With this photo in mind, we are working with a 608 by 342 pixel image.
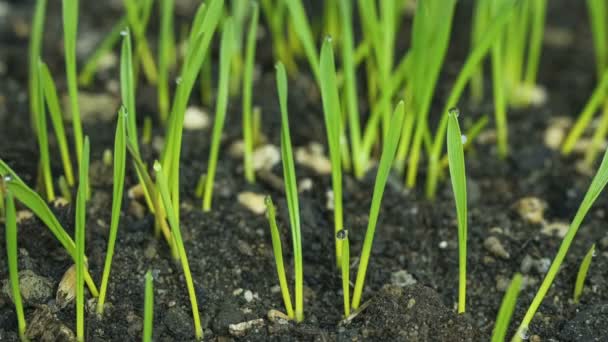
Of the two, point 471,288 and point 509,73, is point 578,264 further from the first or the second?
point 509,73

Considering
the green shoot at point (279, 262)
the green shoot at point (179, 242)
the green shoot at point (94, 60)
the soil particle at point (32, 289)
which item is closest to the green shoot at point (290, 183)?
the green shoot at point (279, 262)

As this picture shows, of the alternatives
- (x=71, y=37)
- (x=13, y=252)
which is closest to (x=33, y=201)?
(x=13, y=252)

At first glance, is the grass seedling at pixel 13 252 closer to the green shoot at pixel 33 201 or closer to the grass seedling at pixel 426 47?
the green shoot at pixel 33 201

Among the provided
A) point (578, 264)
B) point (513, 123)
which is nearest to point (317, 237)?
point (578, 264)

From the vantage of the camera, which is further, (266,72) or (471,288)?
(266,72)

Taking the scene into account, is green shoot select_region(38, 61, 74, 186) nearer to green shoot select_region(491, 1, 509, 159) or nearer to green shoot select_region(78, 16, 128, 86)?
green shoot select_region(78, 16, 128, 86)

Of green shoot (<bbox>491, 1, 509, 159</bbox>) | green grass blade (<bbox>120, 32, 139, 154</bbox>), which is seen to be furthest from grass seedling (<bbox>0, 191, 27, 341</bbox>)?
green shoot (<bbox>491, 1, 509, 159</bbox>)
